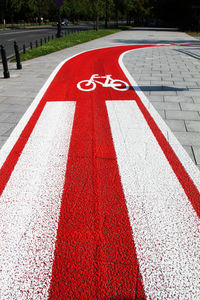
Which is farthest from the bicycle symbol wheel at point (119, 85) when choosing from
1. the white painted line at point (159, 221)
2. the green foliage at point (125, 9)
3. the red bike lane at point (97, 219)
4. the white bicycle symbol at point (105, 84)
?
the green foliage at point (125, 9)

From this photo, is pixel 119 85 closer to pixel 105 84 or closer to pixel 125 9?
pixel 105 84

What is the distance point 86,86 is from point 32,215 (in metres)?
5.93

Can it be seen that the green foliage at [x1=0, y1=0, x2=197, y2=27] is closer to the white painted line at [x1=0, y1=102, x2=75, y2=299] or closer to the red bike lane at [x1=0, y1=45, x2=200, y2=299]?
the red bike lane at [x1=0, y1=45, x2=200, y2=299]

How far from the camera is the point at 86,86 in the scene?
26.1 ft

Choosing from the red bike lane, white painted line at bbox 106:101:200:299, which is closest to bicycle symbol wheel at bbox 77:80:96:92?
the red bike lane

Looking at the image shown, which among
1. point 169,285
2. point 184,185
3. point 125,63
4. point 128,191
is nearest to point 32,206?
point 128,191

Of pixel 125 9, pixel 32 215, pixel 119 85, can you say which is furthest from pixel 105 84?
pixel 125 9

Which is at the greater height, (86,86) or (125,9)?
(125,9)

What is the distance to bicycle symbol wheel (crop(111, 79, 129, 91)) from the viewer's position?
7.79 metres

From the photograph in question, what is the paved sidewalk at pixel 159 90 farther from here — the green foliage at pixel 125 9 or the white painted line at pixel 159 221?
the green foliage at pixel 125 9

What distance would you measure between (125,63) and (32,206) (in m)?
10.7

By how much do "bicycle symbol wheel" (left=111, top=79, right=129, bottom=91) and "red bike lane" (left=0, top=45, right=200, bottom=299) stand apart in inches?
93.6

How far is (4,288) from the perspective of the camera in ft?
6.68

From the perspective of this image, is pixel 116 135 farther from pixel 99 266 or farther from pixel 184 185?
pixel 99 266
